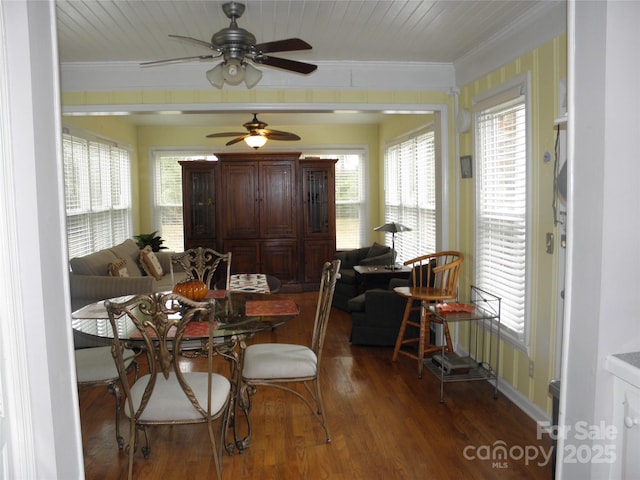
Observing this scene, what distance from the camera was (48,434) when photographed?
147 centimetres

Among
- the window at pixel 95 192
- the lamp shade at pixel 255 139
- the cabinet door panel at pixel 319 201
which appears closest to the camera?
the window at pixel 95 192

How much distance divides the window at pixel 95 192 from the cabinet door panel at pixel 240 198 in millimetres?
1421

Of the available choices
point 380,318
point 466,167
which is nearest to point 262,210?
point 380,318

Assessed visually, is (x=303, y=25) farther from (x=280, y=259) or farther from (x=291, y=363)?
(x=280, y=259)

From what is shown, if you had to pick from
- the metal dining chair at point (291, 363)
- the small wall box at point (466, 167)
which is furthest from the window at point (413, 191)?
the metal dining chair at point (291, 363)

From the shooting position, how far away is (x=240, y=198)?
767 centimetres

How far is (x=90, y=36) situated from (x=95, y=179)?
10.0 ft

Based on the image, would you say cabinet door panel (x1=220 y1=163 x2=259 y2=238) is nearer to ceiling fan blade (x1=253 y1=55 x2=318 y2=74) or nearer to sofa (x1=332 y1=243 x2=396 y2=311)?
sofa (x1=332 y1=243 x2=396 y2=311)

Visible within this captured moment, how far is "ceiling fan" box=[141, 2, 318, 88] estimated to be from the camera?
9.42 feet

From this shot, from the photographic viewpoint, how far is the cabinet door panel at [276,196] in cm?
770

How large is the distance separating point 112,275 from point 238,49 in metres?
3.11

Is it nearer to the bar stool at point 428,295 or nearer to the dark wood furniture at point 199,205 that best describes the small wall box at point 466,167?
the bar stool at point 428,295

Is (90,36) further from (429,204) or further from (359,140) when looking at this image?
(359,140)

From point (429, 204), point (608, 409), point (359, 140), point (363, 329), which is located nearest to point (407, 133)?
point (429, 204)
